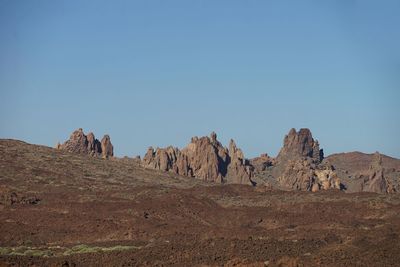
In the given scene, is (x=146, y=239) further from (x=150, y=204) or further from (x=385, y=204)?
(x=385, y=204)

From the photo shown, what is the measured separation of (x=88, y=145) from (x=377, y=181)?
54.1 m

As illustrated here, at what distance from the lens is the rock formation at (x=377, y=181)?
143 m

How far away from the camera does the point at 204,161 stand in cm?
14612

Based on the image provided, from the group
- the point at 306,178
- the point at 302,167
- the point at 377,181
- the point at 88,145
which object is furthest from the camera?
the point at 88,145

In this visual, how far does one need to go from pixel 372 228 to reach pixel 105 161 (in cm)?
6900

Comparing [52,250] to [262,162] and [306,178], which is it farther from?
[262,162]

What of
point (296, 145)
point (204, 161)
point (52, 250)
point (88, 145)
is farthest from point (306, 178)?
point (52, 250)

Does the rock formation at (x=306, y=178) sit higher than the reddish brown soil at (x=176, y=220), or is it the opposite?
the rock formation at (x=306, y=178)

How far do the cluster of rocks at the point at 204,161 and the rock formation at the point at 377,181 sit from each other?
21032 millimetres

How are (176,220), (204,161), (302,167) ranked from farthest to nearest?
(302,167), (204,161), (176,220)

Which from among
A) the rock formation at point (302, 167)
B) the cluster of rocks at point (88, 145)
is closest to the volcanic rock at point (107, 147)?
the cluster of rocks at point (88, 145)

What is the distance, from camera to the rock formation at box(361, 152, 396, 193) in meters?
143

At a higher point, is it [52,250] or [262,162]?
[262,162]

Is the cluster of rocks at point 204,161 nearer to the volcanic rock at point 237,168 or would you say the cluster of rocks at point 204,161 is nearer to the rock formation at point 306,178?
the volcanic rock at point 237,168
